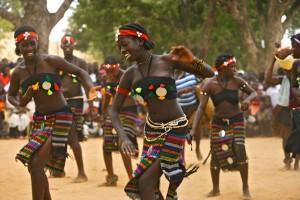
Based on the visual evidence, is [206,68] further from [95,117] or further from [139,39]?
[95,117]

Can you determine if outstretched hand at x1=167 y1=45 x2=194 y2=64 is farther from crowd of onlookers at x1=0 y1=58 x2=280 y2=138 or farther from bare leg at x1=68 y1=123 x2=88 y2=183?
crowd of onlookers at x1=0 y1=58 x2=280 y2=138

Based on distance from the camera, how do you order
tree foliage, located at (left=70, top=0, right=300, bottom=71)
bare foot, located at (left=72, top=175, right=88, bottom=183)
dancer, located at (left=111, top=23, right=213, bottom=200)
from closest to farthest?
dancer, located at (left=111, top=23, right=213, bottom=200) → bare foot, located at (left=72, top=175, right=88, bottom=183) → tree foliage, located at (left=70, top=0, right=300, bottom=71)

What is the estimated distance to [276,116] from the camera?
11.6 m

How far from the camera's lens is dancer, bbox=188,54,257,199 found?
27.2 feet

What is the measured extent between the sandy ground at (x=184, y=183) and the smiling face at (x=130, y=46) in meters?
2.85

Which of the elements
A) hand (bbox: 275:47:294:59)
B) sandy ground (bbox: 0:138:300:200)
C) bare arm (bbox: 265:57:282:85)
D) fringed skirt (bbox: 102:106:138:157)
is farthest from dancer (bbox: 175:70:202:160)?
hand (bbox: 275:47:294:59)

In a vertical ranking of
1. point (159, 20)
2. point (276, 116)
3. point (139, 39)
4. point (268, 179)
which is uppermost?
point (159, 20)

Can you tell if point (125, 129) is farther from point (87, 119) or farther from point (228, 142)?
point (87, 119)

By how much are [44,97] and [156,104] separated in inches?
54.9

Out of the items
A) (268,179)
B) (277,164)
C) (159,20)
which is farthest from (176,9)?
(268,179)

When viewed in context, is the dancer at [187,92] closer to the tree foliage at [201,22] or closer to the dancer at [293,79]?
the dancer at [293,79]

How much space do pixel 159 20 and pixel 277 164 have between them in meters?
16.1

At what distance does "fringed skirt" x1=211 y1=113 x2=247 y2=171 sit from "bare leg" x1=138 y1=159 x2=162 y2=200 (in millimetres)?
2710

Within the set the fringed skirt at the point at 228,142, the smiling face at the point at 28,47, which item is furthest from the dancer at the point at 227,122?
the smiling face at the point at 28,47
